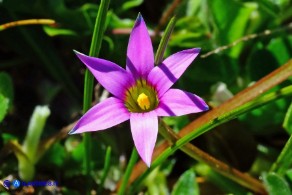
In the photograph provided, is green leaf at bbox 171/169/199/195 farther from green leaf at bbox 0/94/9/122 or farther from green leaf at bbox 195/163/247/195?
green leaf at bbox 0/94/9/122

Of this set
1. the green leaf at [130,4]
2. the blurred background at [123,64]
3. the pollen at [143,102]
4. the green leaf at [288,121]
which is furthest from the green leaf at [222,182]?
the green leaf at [130,4]

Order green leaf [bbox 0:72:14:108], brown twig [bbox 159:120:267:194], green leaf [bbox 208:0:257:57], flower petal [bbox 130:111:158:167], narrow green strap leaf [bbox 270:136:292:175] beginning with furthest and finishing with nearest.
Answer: green leaf [bbox 208:0:257:57] < green leaf [bbox 0:72:14:108] < narrow green strap leaf [bbox 270:136:292:175] < brown twig [bbox 159:120:267:194] < flower petal [bbox 130:111:158:167]

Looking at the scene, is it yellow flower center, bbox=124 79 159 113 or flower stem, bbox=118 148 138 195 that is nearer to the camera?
yellow flower center, bbox=124 79 159 113

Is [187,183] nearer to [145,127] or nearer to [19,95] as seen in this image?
[145,127]

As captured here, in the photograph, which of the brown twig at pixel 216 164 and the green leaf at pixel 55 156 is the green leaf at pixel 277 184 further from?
the green leaf at pixel 55 156

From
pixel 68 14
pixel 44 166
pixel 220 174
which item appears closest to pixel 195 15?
pixel 68 14

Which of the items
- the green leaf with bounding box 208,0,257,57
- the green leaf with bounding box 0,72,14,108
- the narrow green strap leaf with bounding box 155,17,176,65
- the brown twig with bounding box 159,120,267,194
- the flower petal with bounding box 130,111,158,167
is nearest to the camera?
the flower petal with bounding box 130,111,158,167

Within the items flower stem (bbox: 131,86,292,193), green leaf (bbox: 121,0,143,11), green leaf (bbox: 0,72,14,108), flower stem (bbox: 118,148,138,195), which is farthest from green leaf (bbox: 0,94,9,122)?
green leaf (bbox: 121,0,143,11)
